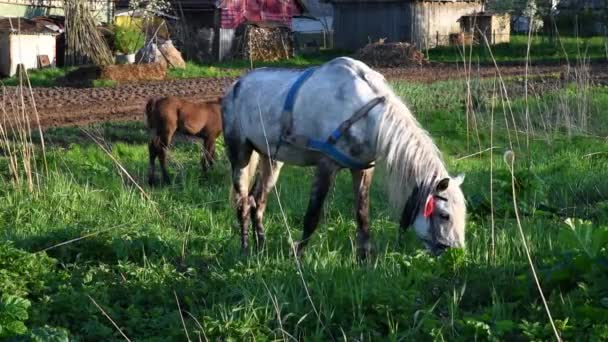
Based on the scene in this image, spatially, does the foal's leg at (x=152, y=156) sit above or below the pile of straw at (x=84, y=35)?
below

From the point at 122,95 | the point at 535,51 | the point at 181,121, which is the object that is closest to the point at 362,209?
the point at 181,121

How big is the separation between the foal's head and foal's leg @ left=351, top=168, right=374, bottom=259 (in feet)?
2.10

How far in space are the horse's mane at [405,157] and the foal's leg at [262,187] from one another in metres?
1.46

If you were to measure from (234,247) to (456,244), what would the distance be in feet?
6.42

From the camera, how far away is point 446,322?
17.3 feet

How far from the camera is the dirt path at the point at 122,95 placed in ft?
58.3

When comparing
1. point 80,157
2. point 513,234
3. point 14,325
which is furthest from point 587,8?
point 14,325

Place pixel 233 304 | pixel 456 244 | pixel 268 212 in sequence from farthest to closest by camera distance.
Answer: pixel 268 212, pixel 456 244, pixel 233 304

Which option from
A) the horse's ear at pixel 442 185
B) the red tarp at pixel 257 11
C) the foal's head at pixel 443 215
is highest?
the red tarp at pixel 257 11

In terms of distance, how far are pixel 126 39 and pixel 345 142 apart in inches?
970

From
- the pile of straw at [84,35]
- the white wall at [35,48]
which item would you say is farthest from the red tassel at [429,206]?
the white wall at [35,48]

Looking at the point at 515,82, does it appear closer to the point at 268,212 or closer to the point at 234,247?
the point at 268,212

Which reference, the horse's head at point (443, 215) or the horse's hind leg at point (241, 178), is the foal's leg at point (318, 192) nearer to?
the horse's head at point (443, 215)

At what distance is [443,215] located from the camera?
22.8ft
